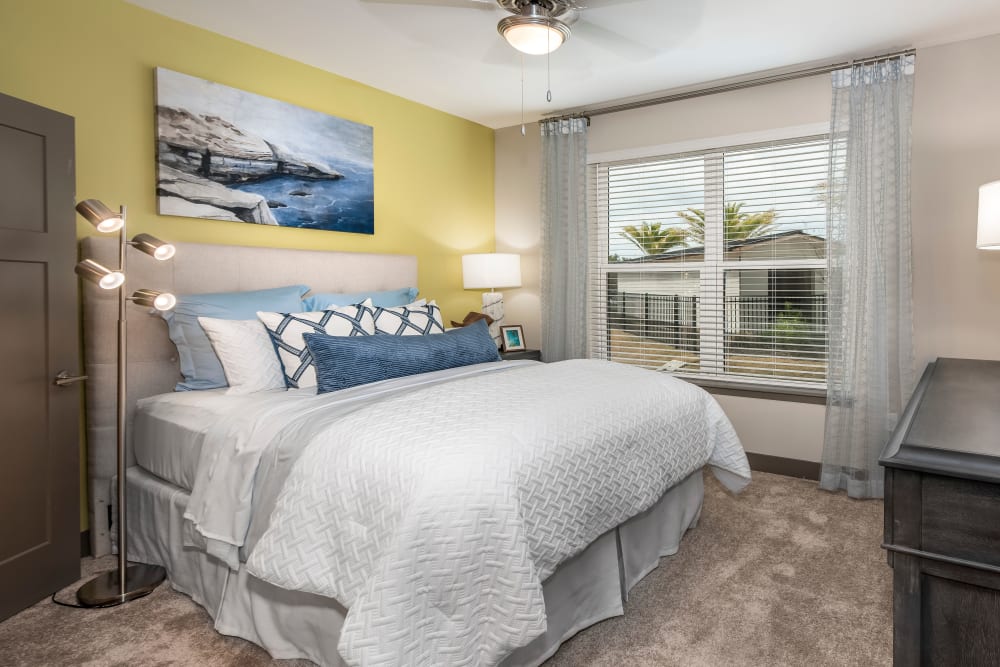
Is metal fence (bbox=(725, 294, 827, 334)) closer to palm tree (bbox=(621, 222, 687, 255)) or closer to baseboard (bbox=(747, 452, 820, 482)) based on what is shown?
palm tree (bbox=(621, 222, 687, 255))

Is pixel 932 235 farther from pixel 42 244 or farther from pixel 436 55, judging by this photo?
pixel 42 244

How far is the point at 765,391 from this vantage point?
12.8 feet

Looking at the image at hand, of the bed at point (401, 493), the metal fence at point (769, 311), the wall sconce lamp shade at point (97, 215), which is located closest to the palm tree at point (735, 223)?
the metal fence at point (769, 311)

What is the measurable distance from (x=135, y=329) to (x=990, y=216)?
338 centimetres

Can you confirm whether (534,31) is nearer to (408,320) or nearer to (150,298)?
(408,320)

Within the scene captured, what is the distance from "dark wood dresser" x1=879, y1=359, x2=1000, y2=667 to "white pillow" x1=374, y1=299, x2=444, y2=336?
223 centimetres

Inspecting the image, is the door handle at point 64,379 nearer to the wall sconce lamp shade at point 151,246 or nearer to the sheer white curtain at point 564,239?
the wall sconce lamp shade at point 151,246

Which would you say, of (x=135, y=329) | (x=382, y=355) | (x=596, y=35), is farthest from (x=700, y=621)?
(x=596, y=35)

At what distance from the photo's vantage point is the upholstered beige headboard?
8.61 ft

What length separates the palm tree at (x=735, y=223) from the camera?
12.8ft

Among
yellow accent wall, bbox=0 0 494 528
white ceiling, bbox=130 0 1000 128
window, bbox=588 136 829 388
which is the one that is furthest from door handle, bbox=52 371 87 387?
window, bbox=588 136 829 388

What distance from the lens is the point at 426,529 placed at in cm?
145

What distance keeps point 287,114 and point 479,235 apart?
1871mm

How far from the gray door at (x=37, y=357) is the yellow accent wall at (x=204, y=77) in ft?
1.29
